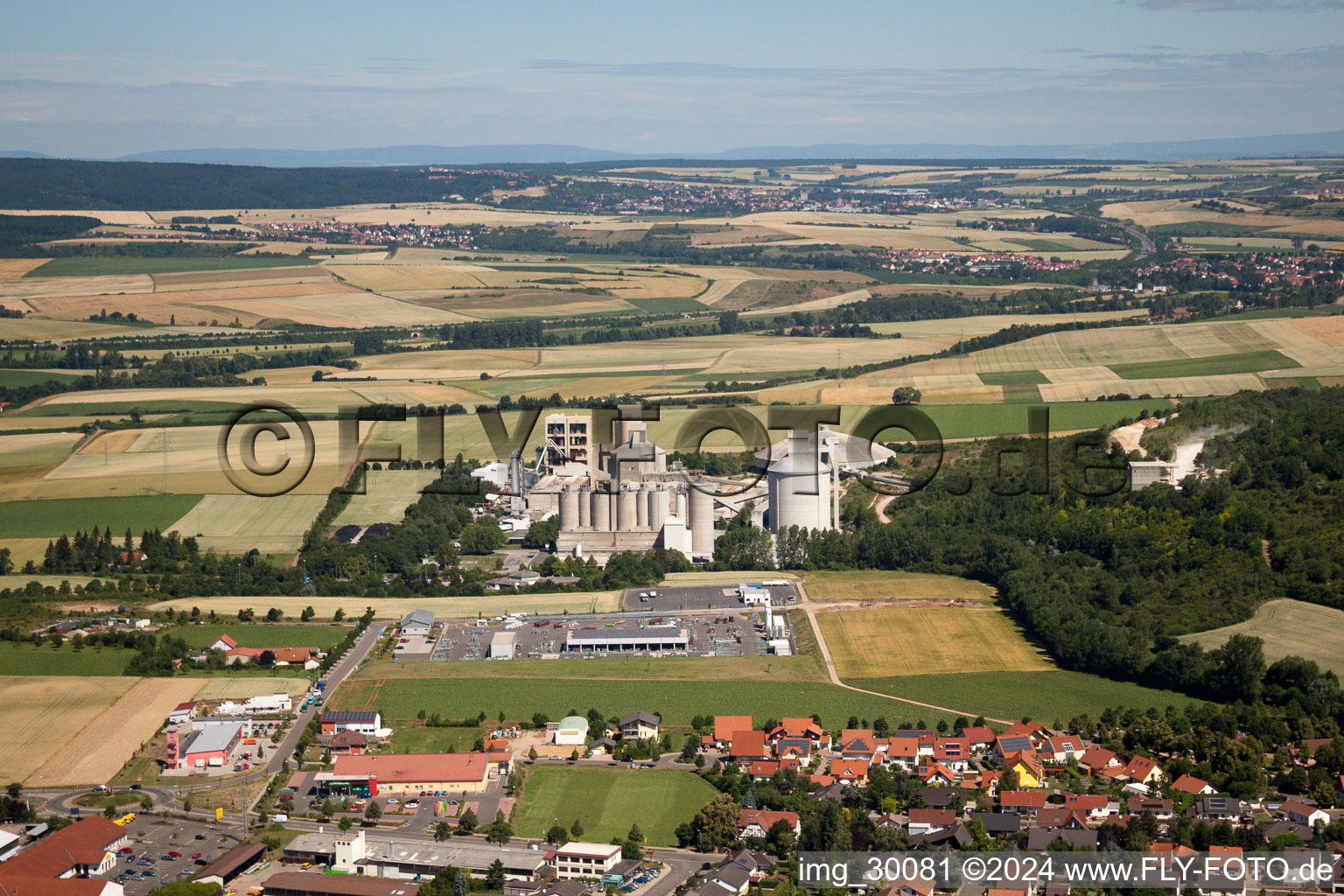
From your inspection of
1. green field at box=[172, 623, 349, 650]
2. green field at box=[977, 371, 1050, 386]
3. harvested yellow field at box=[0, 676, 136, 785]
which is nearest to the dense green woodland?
green field at box=[977, 371, 1050, 386]

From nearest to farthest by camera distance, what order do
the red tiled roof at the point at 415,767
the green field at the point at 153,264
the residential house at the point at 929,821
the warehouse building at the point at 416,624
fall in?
the residential house at the point at 929,821
the red tiled roof at the point at 415,767
the warehouse building at the point at 416,624
the green field at the point at 153,264

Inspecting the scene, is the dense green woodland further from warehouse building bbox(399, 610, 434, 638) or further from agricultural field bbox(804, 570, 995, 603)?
agricultural field bbox(804, 570, 995, 603)

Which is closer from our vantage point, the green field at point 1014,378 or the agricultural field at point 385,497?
the agricultural field at point 385,497

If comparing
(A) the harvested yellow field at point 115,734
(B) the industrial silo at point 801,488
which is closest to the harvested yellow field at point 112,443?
(A) the harvested yellow field at point 115,734

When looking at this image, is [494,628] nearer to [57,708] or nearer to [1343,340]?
[57,708]

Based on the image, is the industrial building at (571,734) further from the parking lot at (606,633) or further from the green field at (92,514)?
the green field at (92,514)

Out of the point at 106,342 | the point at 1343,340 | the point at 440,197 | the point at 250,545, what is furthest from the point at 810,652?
the point at 440,197

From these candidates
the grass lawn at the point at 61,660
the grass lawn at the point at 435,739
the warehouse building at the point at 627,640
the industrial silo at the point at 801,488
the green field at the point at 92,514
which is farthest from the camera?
the green field at the point at 92,514
